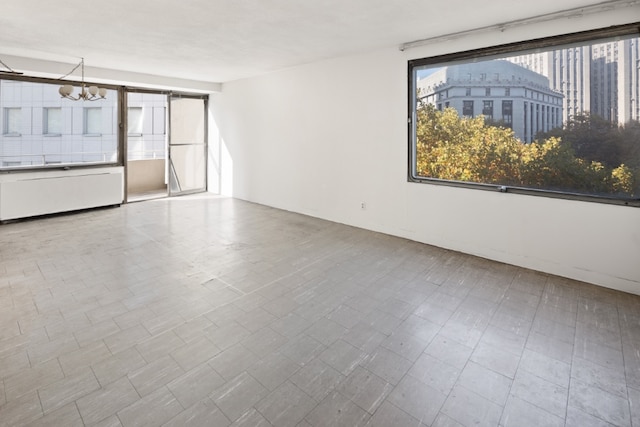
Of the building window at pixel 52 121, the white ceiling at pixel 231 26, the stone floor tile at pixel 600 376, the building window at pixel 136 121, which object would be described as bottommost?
the stone floor tile at pixel 600 376

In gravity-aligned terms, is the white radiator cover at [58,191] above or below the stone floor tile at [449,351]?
above

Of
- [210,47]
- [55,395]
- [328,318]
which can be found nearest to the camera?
[55,395]

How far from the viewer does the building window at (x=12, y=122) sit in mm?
6078

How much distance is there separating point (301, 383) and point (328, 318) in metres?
0.80

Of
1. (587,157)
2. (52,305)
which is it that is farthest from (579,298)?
(52,305)

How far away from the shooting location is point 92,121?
819 cm

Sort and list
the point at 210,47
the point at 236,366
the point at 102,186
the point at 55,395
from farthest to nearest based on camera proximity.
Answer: the point at 102,186 < the point at 210,47 < the point at 236,366 < the point at 55,395

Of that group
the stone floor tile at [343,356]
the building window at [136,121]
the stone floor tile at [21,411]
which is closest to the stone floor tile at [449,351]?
the stone floor tile at [343,356]

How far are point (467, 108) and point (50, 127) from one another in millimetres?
7944

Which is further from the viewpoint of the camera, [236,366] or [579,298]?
[579,298]

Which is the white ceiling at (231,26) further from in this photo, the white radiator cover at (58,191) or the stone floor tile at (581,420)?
the stone floor tile at (581,420)

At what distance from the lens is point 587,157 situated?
3.51 metres

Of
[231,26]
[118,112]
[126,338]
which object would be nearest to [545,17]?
[231,26]

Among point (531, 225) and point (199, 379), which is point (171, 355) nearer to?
point (199, 379)
